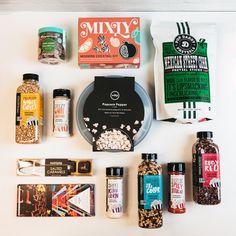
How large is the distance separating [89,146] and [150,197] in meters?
0.32

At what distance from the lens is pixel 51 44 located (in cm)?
131

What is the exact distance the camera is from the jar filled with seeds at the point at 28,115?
4.25ft

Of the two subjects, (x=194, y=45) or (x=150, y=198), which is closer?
(x=150, y=198)

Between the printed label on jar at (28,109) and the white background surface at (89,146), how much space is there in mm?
97

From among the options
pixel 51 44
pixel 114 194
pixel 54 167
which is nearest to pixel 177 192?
pixel 114 194

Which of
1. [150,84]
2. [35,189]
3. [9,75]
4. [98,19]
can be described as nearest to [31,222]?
[35,189]

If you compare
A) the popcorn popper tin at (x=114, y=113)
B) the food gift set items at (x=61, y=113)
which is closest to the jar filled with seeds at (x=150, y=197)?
the popcorn popper tin at (x=114, y=113)

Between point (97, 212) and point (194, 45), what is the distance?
2.57 feet

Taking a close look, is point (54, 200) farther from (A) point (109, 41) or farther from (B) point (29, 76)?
(A) point (109, 41)

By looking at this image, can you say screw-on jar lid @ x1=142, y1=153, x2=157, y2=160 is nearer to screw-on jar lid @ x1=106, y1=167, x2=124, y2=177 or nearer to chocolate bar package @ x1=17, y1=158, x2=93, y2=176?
screw-on jar lid @ x1=106, y1=167, x2=124, y2=177

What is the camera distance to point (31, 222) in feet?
4.40

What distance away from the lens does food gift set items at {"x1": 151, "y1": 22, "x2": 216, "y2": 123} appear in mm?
1337

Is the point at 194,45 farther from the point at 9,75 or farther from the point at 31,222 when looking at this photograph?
the point at 31,222

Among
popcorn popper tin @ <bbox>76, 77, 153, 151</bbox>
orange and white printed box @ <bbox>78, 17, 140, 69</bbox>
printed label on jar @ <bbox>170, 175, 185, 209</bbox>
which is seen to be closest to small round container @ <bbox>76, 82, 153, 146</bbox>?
popcorn popper tin @ <bbox>76, 77, 153, 151</bbox>
